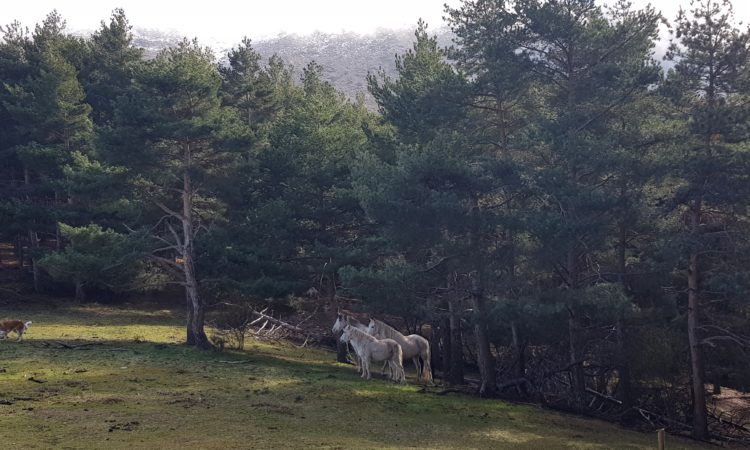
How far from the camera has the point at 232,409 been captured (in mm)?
16844

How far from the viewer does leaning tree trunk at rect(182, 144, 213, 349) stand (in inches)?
1071

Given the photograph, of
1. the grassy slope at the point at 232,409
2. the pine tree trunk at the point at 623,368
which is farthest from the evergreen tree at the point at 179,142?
the pine tree trunk at the point at 623,368

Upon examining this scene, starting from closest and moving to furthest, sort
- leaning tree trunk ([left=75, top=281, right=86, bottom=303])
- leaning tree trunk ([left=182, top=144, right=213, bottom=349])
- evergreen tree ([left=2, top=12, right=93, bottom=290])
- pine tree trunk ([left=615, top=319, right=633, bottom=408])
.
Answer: pine tree trunk ([left=615, top=319, right=633, bottom=408]) → leaning tree trunk ([left=182, top=144, right=213, bottom=349]) → evergreen tree ([left=2, top=12, right=93, bottom=290]) → leaning tree trunk ([left=75, top=281, right=86, bottom=303])

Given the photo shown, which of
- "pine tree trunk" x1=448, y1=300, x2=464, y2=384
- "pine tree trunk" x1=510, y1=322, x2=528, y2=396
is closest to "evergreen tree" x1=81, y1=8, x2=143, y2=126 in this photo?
"pine tree trunk" x1=448, y1=300, x2=464, y2=384

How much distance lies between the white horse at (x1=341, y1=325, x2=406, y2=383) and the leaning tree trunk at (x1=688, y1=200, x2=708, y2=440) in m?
9.60

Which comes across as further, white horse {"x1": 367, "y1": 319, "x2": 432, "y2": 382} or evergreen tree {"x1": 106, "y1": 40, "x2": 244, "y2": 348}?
evergreen tree {"x1": 106, "y1": 40, "x2": 244, "y2": 348}

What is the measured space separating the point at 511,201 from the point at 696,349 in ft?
29.4

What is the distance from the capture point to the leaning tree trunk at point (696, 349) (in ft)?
69.5

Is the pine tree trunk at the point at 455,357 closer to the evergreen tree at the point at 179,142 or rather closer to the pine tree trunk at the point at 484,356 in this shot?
the pine tree trunk at the point at 484,356

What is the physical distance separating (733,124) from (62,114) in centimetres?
3716

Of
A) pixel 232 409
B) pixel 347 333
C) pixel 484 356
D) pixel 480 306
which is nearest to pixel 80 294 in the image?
pixel 347 333

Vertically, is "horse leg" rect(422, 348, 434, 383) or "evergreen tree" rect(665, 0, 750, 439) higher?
"evergreen tree" rect(665, 0, 750, 439)

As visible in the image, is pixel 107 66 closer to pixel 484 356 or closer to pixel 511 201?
pixel 511 201

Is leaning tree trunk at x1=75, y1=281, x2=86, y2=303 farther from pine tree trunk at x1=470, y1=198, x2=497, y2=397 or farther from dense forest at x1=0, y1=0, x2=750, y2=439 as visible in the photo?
pine tree trunk at x1=470, y1=198, x2=497, y2=397
